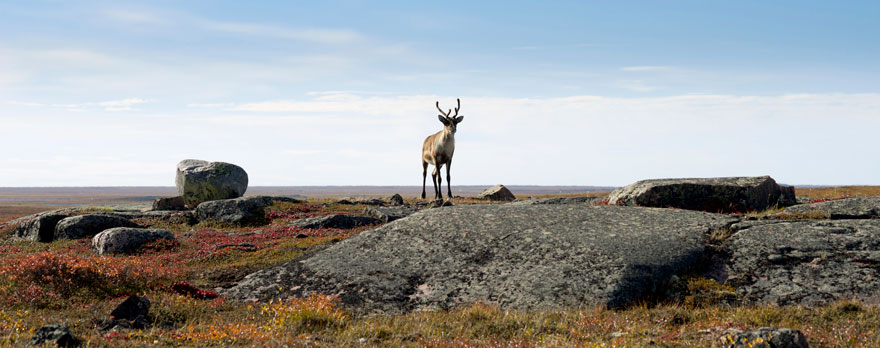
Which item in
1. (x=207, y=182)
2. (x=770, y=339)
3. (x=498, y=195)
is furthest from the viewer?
(x=498, y=195)

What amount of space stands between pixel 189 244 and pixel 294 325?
1427 cm

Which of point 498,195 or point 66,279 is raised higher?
point 498,195

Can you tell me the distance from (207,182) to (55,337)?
111ft

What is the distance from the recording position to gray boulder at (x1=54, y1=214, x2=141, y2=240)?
2502 centimetres

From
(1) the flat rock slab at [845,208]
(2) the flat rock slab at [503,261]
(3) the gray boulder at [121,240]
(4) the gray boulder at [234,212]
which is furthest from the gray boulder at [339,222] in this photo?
(1) the flat rock slab at [845,208]

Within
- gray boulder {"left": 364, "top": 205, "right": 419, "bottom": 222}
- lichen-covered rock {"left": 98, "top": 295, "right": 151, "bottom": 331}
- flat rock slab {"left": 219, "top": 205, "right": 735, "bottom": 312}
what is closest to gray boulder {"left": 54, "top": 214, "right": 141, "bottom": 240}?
gray boulder {"left": 364, "top": 205, "right": 419, "bottom": 222}

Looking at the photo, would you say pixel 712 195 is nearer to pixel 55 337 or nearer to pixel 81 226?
Result: pixel 55 337

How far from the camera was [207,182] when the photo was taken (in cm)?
4075

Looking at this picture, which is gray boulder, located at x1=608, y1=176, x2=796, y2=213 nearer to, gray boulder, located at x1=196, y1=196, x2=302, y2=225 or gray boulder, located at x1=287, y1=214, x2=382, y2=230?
gray boulder, located at x1=287, y1=214, x2=382, y2=230

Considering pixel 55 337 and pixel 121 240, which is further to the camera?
pixel 121 240

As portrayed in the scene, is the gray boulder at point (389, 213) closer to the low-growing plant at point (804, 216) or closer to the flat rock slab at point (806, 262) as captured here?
the low-growing plant at point (804, 216)

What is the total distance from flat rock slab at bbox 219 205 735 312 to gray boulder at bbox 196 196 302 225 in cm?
1592

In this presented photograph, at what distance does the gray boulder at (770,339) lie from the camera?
310 inches

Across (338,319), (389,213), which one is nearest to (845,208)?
(338,319)
